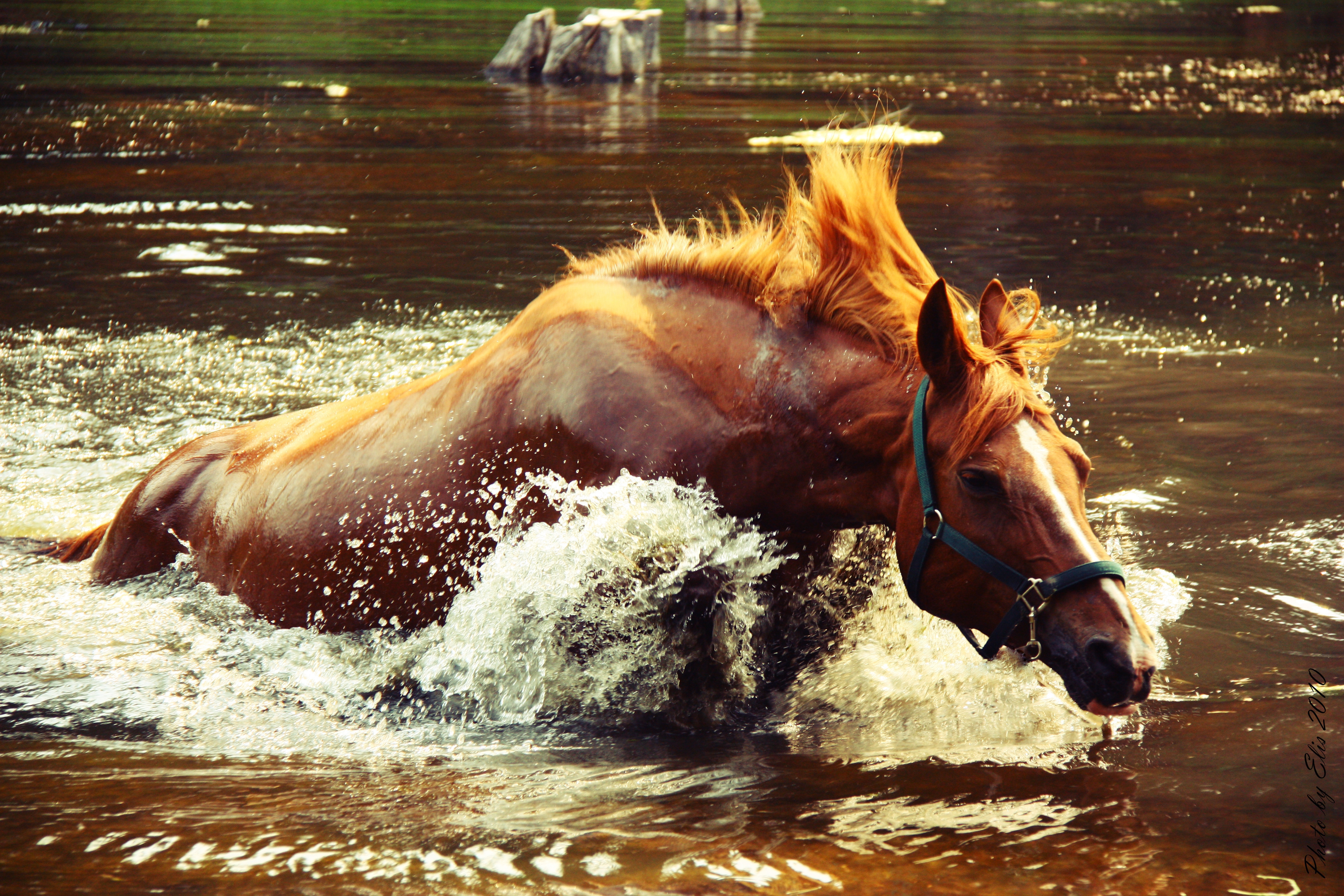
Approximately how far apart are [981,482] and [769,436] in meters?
0.62

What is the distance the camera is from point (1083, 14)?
4809 centimetres

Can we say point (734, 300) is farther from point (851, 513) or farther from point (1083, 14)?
point (1083, 14)

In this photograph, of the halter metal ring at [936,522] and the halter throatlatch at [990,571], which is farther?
the halter metal ring at [936,522]

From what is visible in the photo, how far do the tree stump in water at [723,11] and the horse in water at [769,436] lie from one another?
4266cm

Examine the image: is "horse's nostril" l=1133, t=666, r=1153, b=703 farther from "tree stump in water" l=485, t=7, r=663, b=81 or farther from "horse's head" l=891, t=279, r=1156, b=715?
"tree stump in water" l=485, t=7, r=663, b=81

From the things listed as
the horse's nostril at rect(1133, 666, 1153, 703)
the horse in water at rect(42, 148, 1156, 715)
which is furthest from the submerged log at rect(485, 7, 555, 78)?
the horse's nostril at rect(1133, 666, 1153, 703)

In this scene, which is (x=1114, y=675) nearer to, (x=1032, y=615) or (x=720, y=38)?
(x=1032, y=615)

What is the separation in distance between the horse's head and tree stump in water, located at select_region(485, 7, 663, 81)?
23.2 meters

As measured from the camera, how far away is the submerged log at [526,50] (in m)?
25.6

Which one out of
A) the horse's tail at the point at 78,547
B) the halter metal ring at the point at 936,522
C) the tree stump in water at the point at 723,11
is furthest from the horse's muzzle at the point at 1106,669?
the tree stump in water at the point at 723,11

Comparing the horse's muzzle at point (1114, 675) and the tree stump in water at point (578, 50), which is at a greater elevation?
the tree stump in water at point (578, 50)

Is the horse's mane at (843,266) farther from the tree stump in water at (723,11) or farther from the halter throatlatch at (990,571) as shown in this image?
the tree stump in water at (723,11)

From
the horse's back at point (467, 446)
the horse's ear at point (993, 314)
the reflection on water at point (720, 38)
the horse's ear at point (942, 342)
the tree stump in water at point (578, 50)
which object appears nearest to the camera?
the horse's ear at point (942, 342)

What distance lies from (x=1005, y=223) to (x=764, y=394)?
9.51 meters
